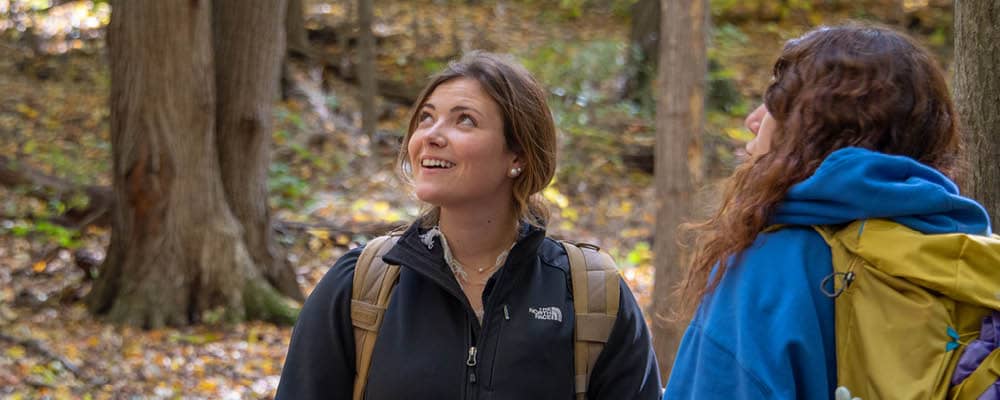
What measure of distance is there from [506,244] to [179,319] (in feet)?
22.3

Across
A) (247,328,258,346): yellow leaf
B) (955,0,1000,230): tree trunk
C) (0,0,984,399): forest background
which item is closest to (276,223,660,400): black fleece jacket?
(955,0,1000,230): tree trunk

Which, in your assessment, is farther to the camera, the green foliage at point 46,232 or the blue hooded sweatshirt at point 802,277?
the green foliage at point 46,232

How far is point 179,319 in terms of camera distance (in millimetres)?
9172

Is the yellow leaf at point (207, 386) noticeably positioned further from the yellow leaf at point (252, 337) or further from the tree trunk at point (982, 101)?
the tree trunk at point (982, 101)

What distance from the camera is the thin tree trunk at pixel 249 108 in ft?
31.5

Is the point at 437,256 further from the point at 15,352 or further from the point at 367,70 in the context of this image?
the point at 367,70

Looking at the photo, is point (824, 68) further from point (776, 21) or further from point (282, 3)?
point (776, 21)

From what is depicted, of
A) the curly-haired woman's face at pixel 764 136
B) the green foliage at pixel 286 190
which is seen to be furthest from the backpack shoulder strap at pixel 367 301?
the green foliage at pixel 286 190

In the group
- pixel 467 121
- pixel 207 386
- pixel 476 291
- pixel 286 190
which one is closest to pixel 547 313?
pixel 476 291

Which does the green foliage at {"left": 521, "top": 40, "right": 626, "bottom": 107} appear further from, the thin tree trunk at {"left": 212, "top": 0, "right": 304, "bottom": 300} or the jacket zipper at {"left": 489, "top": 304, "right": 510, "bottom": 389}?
the jacket zipper at {"left": 489, "top": 304, "right": 510, "bottom": 389}

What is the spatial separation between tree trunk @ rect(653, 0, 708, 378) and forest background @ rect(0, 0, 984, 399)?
148 millimetres

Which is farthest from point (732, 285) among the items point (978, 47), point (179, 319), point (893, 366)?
point (179, 319)

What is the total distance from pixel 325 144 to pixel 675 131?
864 cm

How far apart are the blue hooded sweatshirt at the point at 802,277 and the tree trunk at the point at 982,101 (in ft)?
3.99
